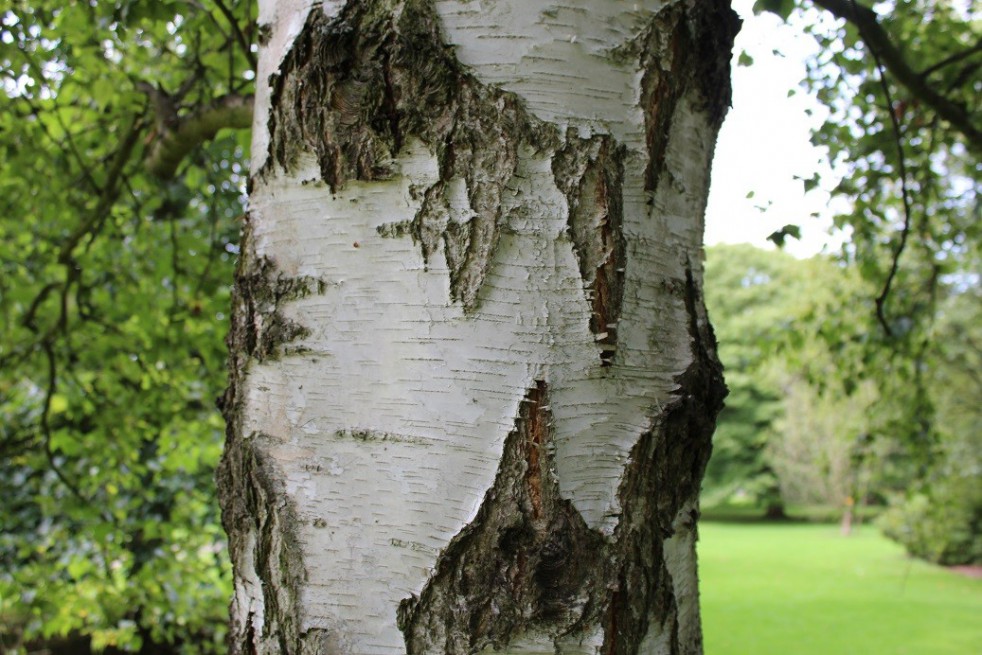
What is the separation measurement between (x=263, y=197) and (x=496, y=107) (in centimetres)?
33

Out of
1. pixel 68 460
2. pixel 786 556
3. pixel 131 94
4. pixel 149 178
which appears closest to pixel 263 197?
pixel 131 94

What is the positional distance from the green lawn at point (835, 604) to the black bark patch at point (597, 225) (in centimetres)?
861

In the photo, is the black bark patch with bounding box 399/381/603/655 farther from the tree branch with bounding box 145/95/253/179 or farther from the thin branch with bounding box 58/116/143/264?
the thin branch with bounding box 58/116/143/264

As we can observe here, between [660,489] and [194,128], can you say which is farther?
[194,128]

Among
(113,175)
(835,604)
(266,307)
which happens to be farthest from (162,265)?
(835,604)

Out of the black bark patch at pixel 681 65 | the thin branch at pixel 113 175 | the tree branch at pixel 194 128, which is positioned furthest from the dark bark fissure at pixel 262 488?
the thin branch at pixel 113 175

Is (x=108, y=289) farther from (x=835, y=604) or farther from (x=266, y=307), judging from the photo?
(x=835, y=604)

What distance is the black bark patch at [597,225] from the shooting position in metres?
0.89

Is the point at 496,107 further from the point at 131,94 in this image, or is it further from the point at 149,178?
the point at 149,178

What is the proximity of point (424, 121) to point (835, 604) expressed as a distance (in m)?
15.8

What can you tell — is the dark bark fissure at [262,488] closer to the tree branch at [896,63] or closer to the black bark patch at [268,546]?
the black bark patch at [268,546]

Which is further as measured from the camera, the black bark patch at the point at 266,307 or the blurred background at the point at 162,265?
the blurred background at the point at 162,265

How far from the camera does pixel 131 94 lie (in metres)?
2.81

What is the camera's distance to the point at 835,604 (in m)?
14.5
